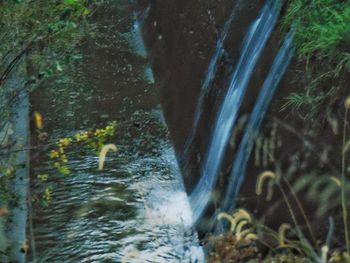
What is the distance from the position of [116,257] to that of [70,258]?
401 mm

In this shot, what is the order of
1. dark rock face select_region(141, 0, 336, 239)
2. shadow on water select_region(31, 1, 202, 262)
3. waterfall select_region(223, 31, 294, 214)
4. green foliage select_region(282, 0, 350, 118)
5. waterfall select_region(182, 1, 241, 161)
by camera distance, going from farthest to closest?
waterfall select_region(182, 1, 241, 161), shadow on water select_region(31, 1, 202, 262), waterfall select_region(223, 31, 294, 214), dark rock face select_region(141, 0, 336, 239), green foliage select_region(282, 0, 350, 118)

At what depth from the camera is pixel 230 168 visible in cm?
528

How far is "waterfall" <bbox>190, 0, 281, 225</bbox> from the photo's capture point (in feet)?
17.4

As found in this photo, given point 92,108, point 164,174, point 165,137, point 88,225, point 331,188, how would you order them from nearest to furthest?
point 331,188
point 88,225
point 164,174
point 165,137
point 92,108

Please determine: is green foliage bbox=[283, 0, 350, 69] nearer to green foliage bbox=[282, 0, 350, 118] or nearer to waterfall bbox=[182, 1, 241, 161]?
green foliage bbox=[282, 0, 350, 118]

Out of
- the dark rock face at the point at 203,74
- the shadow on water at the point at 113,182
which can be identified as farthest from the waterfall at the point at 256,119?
the shadow on water at the point at 113,182

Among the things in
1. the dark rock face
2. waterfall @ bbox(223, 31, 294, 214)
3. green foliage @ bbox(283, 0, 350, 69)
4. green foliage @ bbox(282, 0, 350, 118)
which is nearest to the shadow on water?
the dark rock face

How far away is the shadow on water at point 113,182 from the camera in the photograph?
5.30m

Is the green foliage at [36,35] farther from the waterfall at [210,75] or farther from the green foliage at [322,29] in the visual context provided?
the green foliage at [322,29]

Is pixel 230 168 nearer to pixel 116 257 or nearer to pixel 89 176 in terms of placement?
pixel 116 257

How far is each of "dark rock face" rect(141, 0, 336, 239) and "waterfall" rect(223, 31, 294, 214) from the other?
0.09m

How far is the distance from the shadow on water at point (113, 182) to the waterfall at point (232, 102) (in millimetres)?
277

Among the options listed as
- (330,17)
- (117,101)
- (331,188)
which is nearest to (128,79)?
(117,101)

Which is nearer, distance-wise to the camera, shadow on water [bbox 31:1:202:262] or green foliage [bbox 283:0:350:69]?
green foliage [bbox 283:0:350:69]
